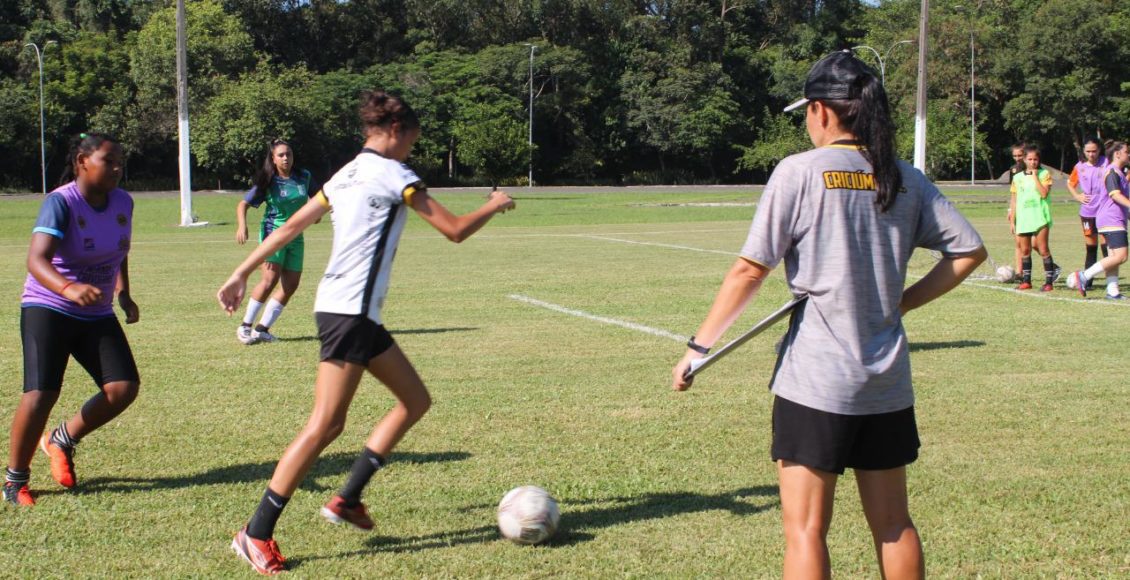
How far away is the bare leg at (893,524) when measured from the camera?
142 inches

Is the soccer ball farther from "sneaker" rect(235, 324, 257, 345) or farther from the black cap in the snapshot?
"sneaker" rect(235, 324, 257, 345)

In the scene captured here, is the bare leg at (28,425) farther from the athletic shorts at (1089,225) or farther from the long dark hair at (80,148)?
the athletic shorts at (1089,225)

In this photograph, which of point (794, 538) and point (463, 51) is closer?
point (794, 538)

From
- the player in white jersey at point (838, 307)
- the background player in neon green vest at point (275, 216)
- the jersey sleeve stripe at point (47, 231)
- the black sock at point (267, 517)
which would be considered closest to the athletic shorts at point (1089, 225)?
the background player in neon green vest at point (275, 216)

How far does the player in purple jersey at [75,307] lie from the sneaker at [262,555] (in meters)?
1.53

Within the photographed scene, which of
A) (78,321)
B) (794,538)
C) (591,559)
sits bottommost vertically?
(591,559)

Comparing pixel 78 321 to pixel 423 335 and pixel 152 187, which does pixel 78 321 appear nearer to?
pixel 423 335

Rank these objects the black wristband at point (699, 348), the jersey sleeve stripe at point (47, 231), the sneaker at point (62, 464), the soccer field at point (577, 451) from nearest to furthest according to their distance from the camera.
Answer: the black wristband at point (699, 348) → the soccer field at point (577, 451) → the jersey sleeve stripe at point (47, 231) → the sneaker at point (62, 464)

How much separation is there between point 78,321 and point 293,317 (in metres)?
7.19

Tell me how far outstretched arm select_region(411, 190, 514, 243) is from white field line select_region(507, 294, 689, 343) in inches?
246

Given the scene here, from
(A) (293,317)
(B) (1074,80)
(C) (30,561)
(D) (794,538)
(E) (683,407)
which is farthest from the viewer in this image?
(B) (1074,80)

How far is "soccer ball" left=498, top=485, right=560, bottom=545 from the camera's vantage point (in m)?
5.00

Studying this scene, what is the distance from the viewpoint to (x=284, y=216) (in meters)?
11.2

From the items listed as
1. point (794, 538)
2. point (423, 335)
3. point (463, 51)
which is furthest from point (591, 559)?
point (463, 51)
